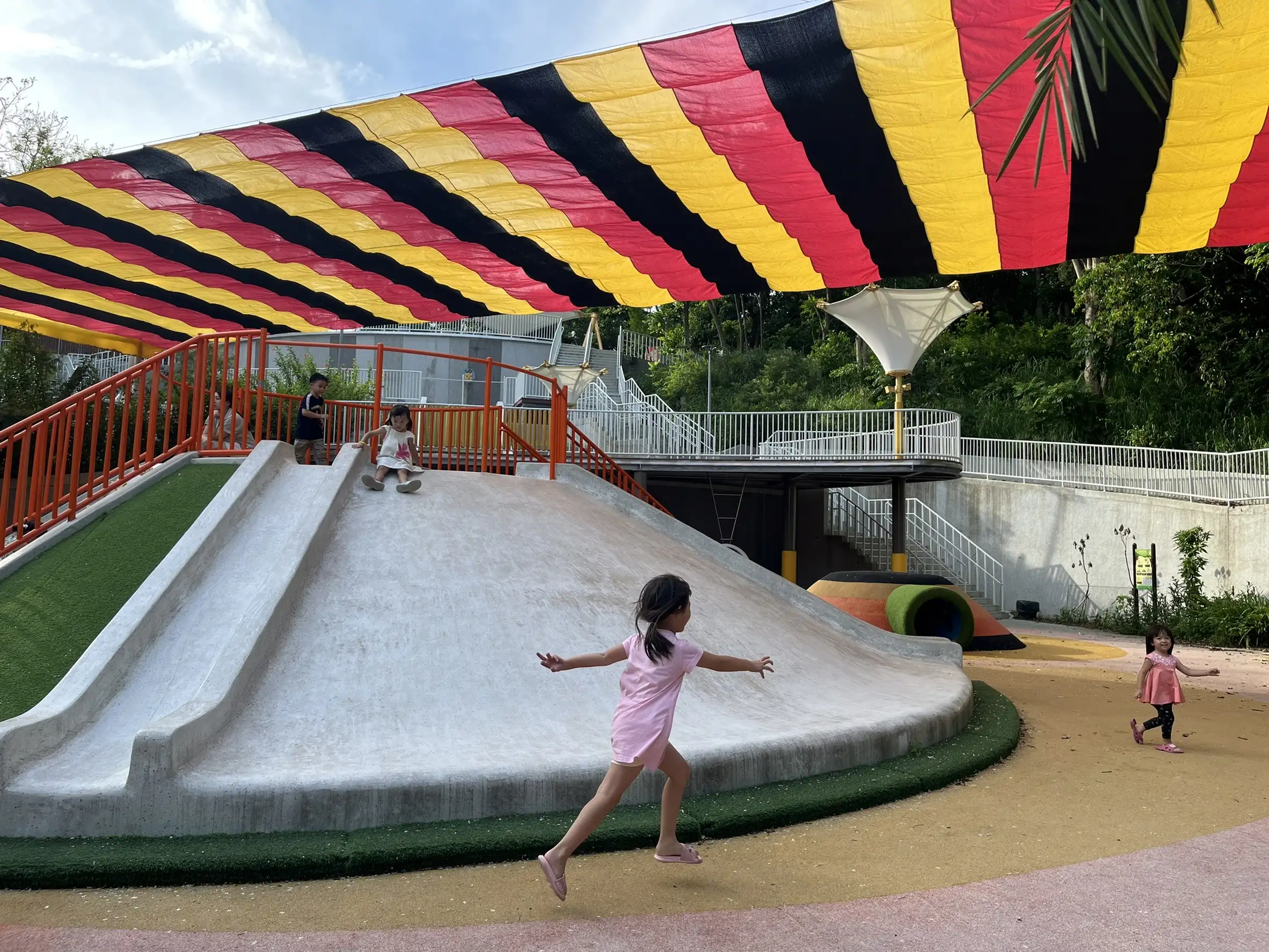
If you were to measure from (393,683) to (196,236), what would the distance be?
11.5 metres

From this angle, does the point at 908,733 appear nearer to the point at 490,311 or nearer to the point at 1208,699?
the point at 1208,699

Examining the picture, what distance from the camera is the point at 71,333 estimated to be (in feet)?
75.3

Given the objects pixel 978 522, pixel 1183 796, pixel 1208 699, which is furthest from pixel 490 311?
pixel 978 522

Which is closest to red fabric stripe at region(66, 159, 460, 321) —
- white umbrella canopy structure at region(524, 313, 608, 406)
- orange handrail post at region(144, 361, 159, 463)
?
orange handrail post at region(144, 361, 159, 463)

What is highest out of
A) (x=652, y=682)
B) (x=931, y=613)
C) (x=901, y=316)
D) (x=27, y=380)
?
(x=901, y=316)

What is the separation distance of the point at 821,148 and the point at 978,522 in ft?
65.0

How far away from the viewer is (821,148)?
10.9 meters

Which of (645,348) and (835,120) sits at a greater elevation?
(645,348)

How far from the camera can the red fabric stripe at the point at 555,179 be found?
1046 cm

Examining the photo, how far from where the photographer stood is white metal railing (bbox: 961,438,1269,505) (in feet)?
77.8

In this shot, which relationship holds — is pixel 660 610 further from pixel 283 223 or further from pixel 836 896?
pixel 283 223

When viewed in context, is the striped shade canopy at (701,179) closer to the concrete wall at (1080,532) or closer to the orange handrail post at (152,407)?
the orange handrail post at (152,407)

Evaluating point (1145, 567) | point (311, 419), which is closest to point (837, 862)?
point (311, 419)

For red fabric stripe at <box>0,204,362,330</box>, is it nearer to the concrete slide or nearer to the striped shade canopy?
the striped shade canopy
